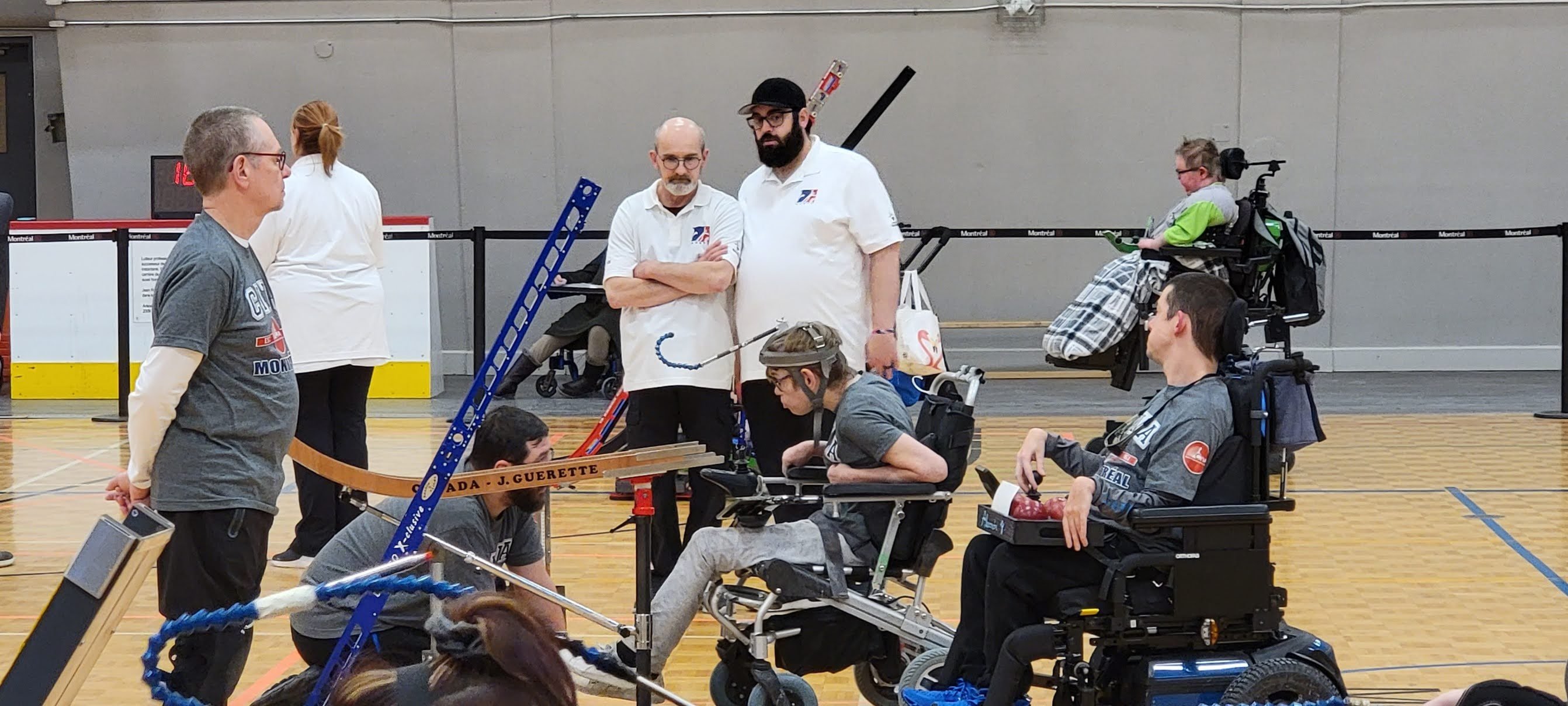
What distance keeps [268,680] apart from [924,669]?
172cm

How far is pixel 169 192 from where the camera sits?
10719 millimetres

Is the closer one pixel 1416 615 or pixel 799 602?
pixel 799 602

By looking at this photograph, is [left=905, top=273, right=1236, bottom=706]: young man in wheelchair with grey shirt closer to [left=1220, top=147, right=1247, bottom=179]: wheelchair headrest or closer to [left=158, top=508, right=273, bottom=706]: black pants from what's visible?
[left=158, top=508, right=273, bottom=706]: black pants

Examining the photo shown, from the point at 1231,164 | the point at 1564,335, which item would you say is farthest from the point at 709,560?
the point at 1564,335

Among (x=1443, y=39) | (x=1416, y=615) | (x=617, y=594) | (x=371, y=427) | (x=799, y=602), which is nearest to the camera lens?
(x=799, y=602)

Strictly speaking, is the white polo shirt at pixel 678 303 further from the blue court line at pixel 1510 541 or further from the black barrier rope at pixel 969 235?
the black barrier rope at pixel 969 235

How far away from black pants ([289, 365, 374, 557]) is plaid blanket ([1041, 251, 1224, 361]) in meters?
2.65

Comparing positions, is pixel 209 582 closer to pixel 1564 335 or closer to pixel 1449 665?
pixel 1449 665

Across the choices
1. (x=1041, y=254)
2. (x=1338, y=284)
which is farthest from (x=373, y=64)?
(x=1338, y=284)

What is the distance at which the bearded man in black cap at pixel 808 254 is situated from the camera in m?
4.37

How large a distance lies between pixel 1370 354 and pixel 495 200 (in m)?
6.77

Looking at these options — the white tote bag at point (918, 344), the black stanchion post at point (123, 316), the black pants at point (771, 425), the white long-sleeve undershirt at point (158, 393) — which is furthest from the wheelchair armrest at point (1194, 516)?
the black stanchion post at point (123, 316)

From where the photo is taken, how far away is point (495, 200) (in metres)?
11.6

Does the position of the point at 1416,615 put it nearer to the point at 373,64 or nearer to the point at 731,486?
the point at 731,486
